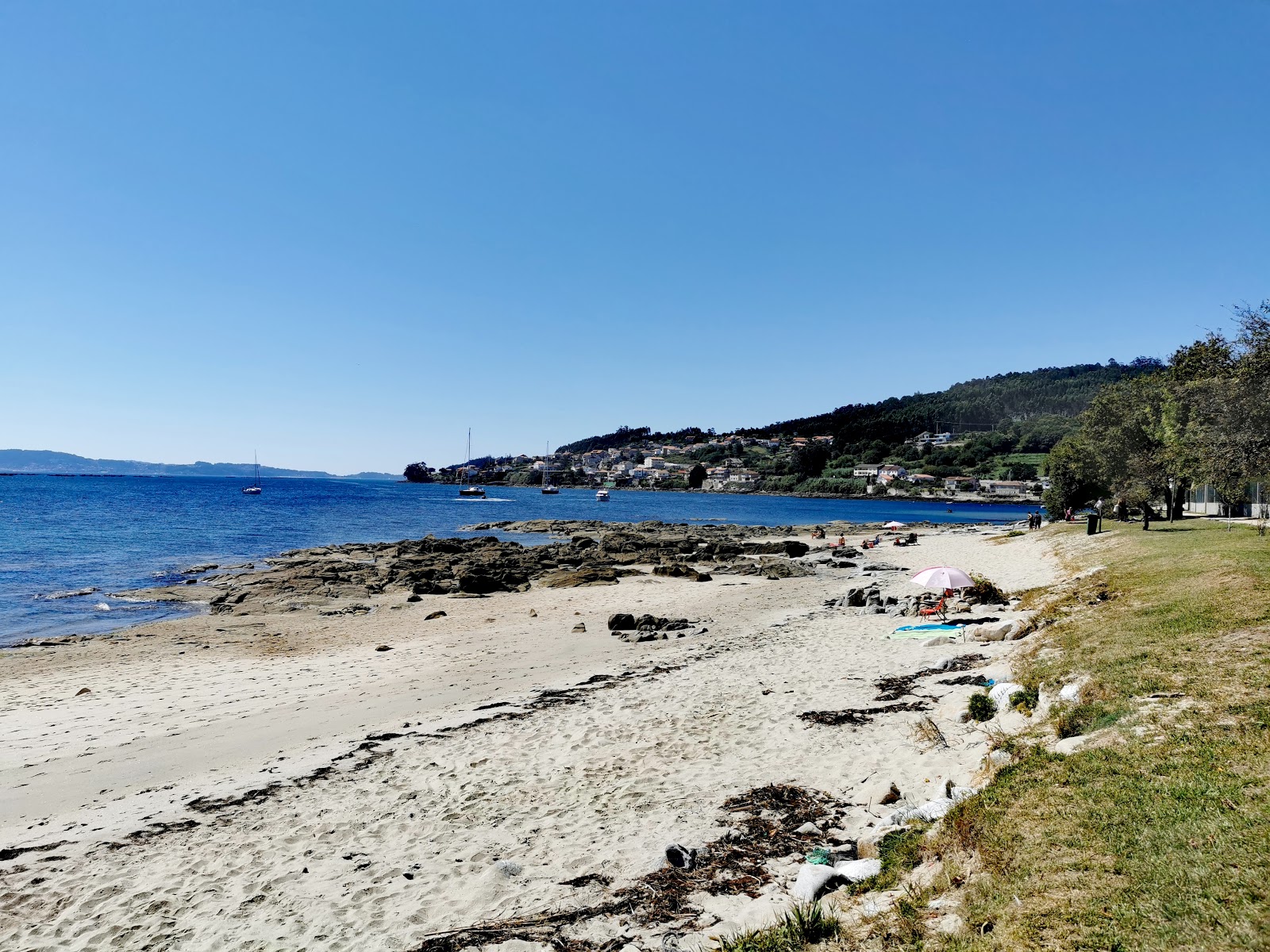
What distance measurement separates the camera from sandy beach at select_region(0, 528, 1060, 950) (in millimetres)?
6520

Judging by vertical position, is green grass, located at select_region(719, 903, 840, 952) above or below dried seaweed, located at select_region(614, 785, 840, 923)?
above

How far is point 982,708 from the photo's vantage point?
9719mm

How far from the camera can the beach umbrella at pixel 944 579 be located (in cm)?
1789

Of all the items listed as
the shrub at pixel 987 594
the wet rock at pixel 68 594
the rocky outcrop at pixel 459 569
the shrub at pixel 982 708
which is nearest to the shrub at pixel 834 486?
the rocky outcrop at pixel 459 569

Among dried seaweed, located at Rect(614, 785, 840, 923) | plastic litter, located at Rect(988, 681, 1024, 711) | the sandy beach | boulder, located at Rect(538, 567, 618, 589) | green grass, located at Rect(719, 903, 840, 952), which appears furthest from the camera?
boulder, located at Rect(538, 567, 618, 589)

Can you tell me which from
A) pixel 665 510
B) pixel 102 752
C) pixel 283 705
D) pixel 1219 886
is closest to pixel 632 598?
pixel 283 705

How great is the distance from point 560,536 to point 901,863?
58330 millimetres

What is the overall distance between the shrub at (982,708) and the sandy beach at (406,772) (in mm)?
305

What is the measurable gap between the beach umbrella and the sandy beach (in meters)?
1.61

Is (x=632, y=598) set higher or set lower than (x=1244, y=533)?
lower

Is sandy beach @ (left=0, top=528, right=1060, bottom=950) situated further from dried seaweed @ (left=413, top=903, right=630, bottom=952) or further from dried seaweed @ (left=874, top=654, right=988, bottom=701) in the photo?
dried seaweed @ (left=874, top=654, right=988, bottom=701)

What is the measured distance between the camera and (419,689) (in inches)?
563

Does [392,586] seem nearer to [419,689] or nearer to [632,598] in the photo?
[632,598]

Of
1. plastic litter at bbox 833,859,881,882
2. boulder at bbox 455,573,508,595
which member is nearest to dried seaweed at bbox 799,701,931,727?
plastic litter at bbox 833,859,881,882
